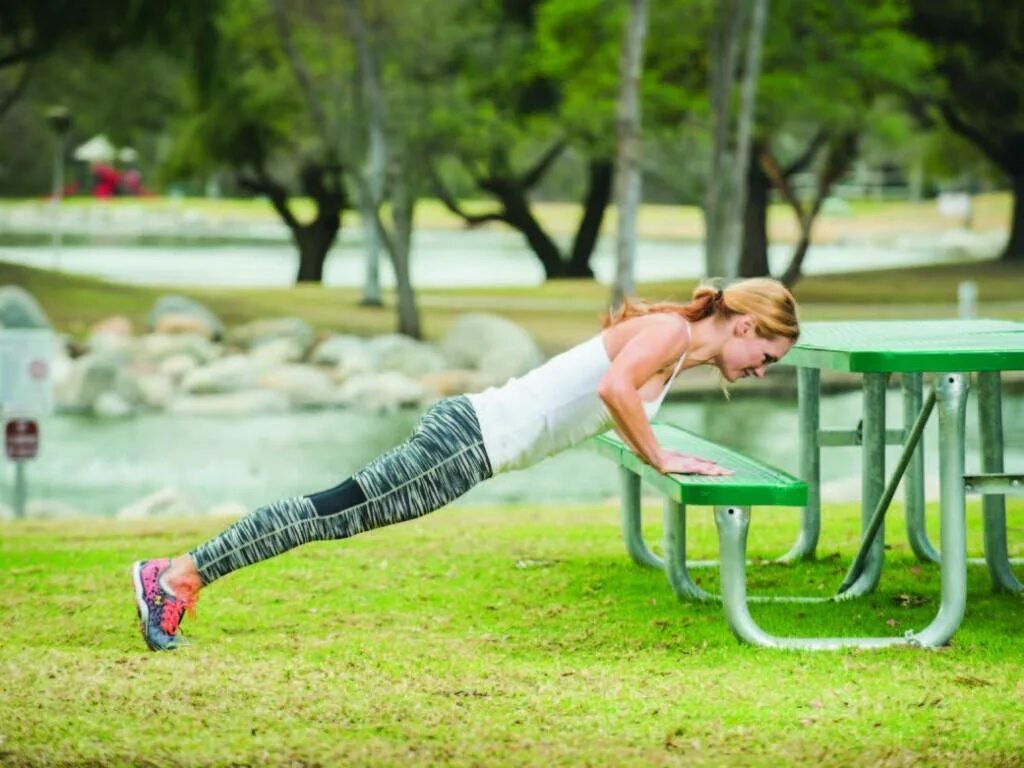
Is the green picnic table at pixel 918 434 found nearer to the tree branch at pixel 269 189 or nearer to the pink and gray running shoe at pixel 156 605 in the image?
the pink and gray running shoe at pixel 156 605

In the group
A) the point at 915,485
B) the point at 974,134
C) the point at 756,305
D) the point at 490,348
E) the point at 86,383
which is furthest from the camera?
the point at 974,134

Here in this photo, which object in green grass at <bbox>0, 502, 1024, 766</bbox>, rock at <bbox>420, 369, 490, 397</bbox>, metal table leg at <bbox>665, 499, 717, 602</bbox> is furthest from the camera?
rock at <bbox>420, 369, 490, 397</bbox>

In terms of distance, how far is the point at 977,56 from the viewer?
3872 cm

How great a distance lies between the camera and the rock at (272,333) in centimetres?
2995

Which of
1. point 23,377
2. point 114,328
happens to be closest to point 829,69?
point 114,328

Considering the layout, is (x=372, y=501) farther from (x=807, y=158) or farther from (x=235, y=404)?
(x=807, y=158)

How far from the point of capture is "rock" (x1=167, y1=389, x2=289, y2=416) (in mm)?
24023

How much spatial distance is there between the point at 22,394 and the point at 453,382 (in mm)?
13125

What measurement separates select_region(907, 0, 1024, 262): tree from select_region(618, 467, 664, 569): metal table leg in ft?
101

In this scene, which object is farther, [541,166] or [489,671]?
[541,166]

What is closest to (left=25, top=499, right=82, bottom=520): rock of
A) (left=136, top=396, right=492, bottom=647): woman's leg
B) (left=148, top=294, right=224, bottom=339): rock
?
(left=136, top=396, right=492, bottom=647): woman's leg

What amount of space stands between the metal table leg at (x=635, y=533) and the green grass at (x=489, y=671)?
0.34 ft

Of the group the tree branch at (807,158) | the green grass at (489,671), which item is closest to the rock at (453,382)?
the tree branch at (807,158)

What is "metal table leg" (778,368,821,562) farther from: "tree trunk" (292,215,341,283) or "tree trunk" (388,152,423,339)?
"tree trunk" (292,215,341,283)
